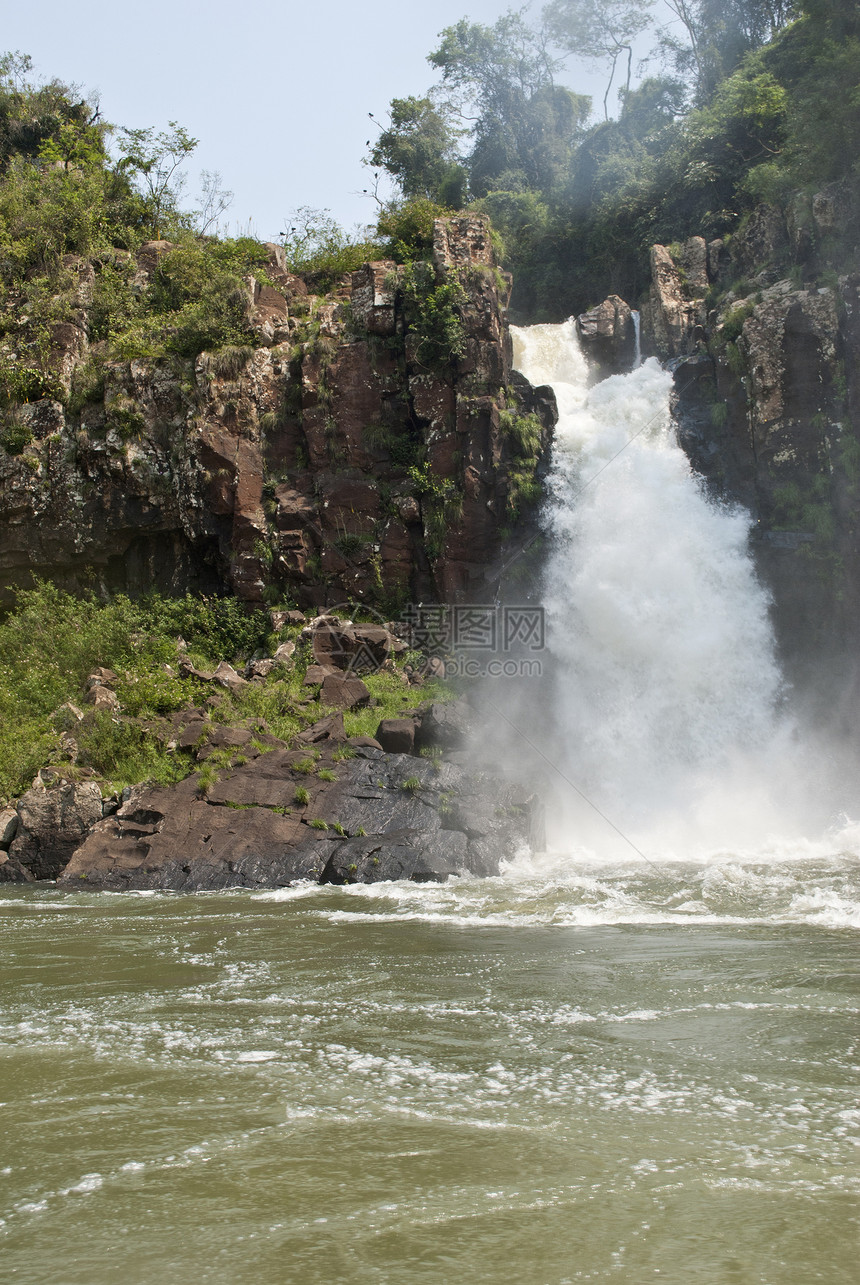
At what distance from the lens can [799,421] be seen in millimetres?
20969

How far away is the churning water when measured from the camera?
331 cm

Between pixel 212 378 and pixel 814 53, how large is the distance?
61.5ft

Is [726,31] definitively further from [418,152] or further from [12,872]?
[12,872]

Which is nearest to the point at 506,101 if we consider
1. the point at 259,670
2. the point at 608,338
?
the point at 608,338

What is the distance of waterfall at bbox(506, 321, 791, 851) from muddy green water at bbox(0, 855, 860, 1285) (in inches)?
311

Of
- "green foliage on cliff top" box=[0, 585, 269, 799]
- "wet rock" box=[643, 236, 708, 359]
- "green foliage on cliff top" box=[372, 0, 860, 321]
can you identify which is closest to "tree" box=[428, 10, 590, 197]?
"green foliage on cliff top" box=[372, 0, 860, 321]

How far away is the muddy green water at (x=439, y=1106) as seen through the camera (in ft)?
10.8

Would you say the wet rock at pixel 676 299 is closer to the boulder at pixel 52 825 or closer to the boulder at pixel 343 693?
the boulder at pixel 343 693

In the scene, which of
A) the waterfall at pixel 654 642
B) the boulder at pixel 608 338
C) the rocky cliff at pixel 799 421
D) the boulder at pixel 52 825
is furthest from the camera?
the boulder at pixel 608 338

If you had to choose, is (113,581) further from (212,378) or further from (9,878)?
(9,878)

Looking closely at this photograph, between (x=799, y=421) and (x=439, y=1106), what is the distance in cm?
2035

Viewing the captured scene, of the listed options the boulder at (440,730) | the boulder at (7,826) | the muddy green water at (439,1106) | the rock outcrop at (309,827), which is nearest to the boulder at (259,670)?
the rock outcrop at (309,827)

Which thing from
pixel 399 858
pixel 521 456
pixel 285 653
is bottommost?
pixel 399 858

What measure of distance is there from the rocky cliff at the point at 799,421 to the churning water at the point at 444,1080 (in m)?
8.33
